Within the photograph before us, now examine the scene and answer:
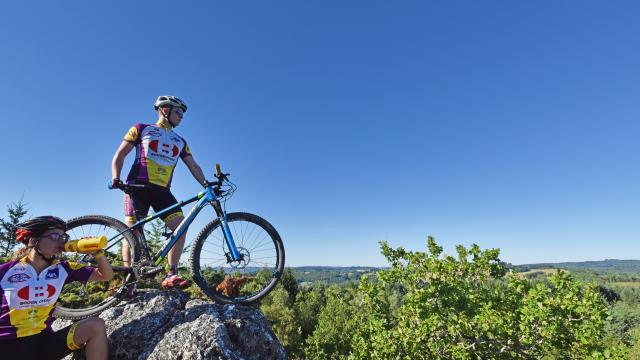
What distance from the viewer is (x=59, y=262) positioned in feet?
13.4

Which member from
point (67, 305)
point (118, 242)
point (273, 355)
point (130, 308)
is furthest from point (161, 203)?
point (273, 355)

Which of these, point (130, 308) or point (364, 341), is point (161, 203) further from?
point (364, 341)

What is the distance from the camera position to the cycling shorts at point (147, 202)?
5.45 m

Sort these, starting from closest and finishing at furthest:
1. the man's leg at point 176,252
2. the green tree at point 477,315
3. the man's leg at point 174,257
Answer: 1. the man's leg at point 174,257
2. the man's leg at point 176,252
3. the green tree at point 477,315

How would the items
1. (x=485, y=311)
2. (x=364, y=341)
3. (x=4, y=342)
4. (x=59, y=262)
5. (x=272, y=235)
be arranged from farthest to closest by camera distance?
(x=364, y=341) → (x=485, y=311) → (x=272, y=235) → (x=59, y=262) → (x=4, y=342)

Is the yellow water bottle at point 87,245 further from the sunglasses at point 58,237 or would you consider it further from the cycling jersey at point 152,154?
the cycling jersey at point 152,154

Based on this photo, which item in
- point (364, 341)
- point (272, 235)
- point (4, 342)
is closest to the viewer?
point (4, 342)

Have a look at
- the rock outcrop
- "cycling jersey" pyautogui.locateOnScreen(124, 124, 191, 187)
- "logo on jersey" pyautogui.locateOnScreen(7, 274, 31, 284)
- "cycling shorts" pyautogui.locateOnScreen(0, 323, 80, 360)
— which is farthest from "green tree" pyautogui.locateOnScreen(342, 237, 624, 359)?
"logo on jersey" pyautogui.locateOnScreen(7, 274, 31, 284)

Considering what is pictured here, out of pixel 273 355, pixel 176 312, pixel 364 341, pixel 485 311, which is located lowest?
pixel 364 341

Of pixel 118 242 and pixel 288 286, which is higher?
pixel 118 242

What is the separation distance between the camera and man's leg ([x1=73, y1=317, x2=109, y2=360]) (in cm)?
398

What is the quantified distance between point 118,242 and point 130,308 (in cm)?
105

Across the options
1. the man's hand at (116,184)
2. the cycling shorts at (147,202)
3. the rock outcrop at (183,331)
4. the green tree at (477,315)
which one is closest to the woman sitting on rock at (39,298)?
the rock outcrop at (183,331)

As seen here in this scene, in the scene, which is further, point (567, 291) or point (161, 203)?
point (567, 291)
